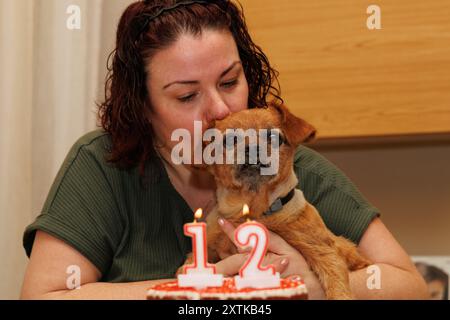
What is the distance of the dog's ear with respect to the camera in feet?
3.95

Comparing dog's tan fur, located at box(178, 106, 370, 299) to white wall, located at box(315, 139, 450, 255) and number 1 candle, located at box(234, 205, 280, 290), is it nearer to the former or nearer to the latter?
number 1 candle, located at box(234, 205, 280, 290)

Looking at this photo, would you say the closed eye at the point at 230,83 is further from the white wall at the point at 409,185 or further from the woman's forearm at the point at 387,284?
the white wall at the point at 409,185

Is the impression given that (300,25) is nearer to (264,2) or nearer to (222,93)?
(264,2)

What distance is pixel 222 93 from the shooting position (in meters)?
1.32

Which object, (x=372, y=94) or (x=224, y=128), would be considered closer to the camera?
(x=224, y=128)

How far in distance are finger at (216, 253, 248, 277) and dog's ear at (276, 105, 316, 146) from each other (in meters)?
0.26

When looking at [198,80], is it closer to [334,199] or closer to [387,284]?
[334,199]

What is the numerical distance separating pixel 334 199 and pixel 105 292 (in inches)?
24.2

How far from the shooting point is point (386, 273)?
134cm

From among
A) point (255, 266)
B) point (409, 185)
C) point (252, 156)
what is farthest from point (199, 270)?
A: point (409, 185)

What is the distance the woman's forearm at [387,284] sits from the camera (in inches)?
49.3

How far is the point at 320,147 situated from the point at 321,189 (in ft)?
2.90

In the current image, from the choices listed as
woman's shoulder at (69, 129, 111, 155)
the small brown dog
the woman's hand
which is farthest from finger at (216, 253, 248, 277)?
woman's shoulder at (69, 129, 111, 155)
